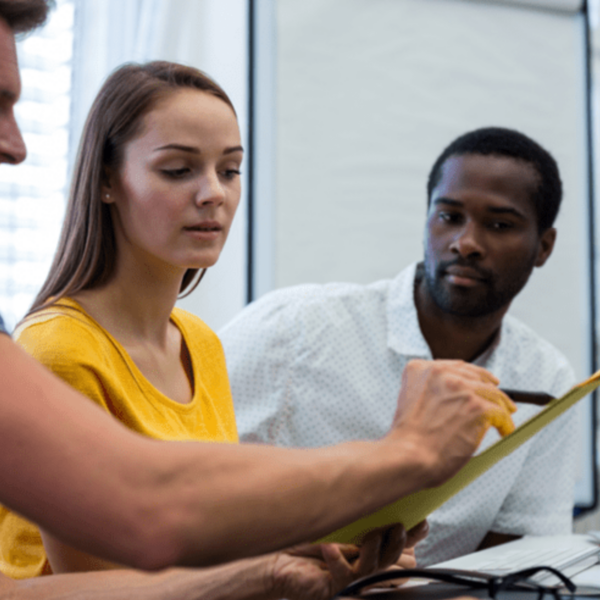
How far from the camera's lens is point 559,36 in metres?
2.12

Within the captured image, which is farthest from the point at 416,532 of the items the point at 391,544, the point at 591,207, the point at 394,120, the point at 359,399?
the point at 591,207

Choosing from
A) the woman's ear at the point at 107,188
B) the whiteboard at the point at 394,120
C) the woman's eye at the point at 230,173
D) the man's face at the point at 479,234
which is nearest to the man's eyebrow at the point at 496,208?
the man's face at the point at 479,234

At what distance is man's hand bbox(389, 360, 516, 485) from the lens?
49 cm

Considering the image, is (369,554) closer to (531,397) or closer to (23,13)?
(531,397)

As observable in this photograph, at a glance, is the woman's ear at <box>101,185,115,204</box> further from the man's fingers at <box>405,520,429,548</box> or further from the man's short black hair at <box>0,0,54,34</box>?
the man's fingers at <box>405,520,429,548</box>

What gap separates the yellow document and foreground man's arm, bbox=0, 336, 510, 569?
0.36 ft

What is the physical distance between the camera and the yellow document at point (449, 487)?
0.54 metres

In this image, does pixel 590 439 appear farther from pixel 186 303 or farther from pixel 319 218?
pixel 186 303

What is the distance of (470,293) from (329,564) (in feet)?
2.72

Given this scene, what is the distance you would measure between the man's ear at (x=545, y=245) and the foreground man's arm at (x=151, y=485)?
1224 mm

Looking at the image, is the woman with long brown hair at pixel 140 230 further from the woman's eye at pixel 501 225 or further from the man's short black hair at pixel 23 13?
the woman's eye at pixel 501 225

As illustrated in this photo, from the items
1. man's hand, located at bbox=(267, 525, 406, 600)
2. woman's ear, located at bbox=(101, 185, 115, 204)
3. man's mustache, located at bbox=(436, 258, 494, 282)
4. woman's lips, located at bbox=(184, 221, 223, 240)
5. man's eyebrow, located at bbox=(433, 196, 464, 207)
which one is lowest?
man's hand, located at bbox=(267, 525, 406, 600)

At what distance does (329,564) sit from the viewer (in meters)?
0.67

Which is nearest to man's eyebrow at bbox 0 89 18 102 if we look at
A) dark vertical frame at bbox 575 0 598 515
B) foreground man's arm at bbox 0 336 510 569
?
foreground man's arm at bbox 0 336 510 569
